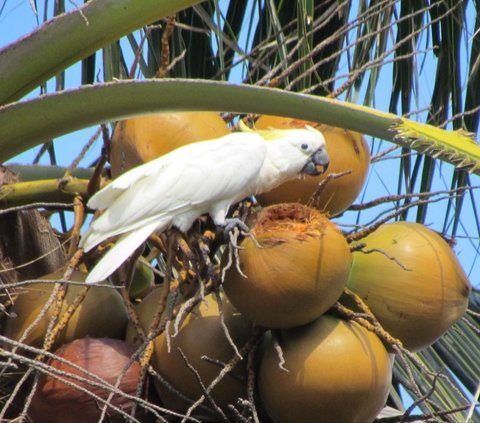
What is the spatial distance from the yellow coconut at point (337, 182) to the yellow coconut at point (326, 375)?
1.01ft

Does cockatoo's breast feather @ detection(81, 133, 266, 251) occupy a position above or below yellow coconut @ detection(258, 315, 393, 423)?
above

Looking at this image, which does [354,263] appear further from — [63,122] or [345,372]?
[63,122]

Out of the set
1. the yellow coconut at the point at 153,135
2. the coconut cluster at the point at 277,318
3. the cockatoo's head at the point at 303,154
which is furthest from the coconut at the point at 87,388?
the cockatoo's head at the point at 303,154

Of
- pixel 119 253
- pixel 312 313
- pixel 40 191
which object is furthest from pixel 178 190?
pixel 312 313

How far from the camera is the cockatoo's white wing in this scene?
89.4 inches

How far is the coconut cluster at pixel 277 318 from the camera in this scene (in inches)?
82.9

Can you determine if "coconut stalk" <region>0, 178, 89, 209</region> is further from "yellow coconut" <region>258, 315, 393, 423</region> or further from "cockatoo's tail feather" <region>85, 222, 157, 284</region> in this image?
"yellow coconut" <region>258, 315, 393, 423</region>

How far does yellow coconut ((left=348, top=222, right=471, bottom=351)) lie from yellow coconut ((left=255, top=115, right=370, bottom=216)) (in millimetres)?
163

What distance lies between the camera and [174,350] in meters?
2.20

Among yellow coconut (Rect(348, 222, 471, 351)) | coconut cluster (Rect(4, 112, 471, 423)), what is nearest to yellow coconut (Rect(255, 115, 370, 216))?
coconut cluster (Rect(4, 112, 471, 423))

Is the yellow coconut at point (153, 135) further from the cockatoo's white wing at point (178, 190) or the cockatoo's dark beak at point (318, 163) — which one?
the cockatoo's dark beak at point (318, 163)

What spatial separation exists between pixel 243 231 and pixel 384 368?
41 cm

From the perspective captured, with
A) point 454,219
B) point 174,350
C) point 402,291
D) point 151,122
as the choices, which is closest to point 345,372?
point 402,291

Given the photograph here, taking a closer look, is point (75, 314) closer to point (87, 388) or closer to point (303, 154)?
point (87, 388)
